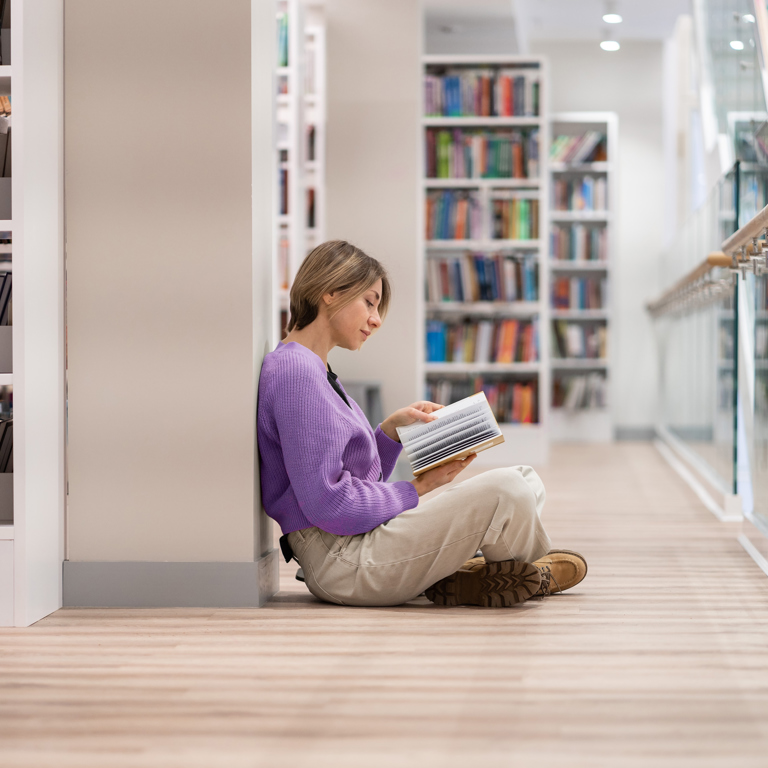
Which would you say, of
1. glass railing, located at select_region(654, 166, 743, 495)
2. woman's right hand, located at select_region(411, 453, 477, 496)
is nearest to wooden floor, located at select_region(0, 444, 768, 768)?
woman's right hand, located at select_region(411, 453, 477, 496)

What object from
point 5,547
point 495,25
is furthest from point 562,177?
point 5,547

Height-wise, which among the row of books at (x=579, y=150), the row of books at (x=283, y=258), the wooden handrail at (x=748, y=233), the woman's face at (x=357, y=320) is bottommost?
the woman's face at (x=357, y=320)

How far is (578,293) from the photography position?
8.18m

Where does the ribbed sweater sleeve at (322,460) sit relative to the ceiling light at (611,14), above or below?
below

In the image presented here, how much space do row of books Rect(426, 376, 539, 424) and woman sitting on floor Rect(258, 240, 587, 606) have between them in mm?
4004

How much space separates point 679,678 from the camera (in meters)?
1.81

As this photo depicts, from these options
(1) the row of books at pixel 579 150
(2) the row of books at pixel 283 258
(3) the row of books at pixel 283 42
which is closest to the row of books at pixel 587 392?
(1) the row of books at pixel 579 150

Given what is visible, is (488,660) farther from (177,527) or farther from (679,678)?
(177,527)

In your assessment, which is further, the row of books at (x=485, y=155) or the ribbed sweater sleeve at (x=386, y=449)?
the row of books at (x=485, y=155)

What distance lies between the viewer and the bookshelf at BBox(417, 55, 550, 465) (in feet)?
21.0

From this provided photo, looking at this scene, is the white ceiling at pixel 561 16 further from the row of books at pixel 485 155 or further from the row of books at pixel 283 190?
the row of books at pixel 283 190

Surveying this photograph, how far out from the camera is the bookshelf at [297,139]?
496cm

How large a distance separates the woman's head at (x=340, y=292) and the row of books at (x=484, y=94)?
14.2 feet

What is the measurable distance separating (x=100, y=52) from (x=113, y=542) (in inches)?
48.2
